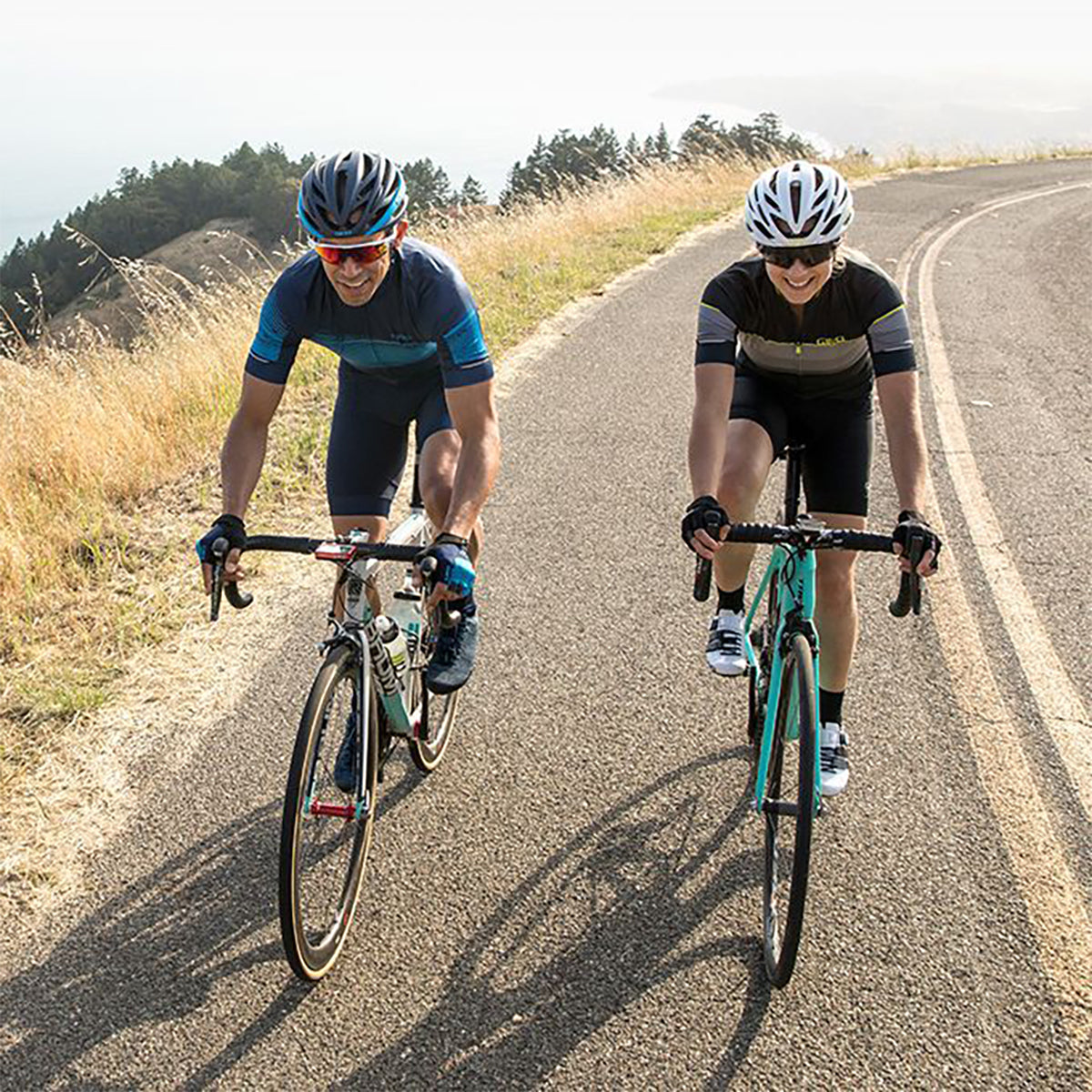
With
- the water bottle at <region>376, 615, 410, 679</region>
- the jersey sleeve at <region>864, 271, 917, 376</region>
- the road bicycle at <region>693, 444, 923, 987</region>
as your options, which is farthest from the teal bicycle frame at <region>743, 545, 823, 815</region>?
the water bottle at <region>376, 615, 410, 679</region>

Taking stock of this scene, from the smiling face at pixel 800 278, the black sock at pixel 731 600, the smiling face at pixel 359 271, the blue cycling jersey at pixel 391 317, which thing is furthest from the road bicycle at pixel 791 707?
the smiling face at pixel 359 271

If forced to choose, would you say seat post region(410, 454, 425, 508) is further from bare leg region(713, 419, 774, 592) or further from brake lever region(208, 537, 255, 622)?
bare leg region(713, 419, 774, 592)

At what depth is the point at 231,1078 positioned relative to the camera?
9.96 feet

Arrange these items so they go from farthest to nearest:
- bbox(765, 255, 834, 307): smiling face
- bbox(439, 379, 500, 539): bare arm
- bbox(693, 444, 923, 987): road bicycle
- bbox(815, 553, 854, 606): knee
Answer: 1. bbox(815, 553, 854, 606): knee
2. bbox(439, 379, 500, 539): bare arm
3. bbox(765, 255, 834, 307): smiling face
4. bbox(693, 444, 923, 987): road bicycle

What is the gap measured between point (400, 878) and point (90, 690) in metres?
1.90

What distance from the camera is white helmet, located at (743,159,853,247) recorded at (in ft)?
12.0

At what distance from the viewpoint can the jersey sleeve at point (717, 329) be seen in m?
3.99

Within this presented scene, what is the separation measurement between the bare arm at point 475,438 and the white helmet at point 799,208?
109cm

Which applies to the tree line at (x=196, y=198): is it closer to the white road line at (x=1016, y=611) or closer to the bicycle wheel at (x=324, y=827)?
the white road line at (x=1016, y=611)

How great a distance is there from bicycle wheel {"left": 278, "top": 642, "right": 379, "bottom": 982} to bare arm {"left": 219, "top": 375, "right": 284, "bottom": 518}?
0.85 m

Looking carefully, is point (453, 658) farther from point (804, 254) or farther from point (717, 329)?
point (804, 254)

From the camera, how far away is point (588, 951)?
3.52 metres

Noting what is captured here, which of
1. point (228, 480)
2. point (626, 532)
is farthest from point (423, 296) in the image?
point (626, 532)

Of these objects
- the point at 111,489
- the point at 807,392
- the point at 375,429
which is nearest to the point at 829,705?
the point at 807,392
